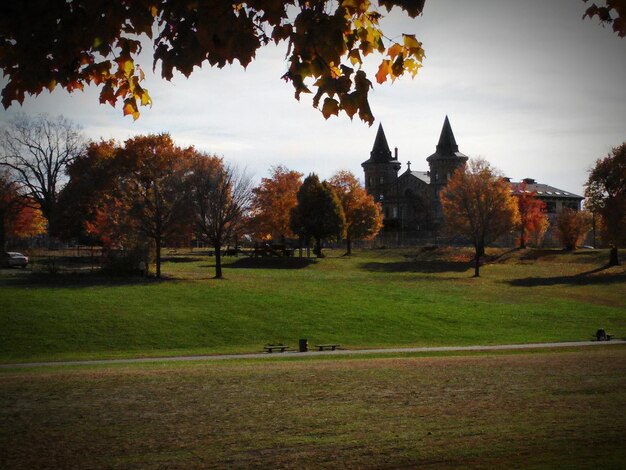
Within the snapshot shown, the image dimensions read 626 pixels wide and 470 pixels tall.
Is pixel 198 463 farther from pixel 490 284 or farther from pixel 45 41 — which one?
pixel 490 284

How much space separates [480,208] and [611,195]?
12844mm

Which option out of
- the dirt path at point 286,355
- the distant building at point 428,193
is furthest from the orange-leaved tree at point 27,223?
the dirt path at point 286,355

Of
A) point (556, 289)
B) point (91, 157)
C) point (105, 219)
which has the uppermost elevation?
point (91, 157)

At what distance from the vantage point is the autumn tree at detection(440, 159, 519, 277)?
2810 inches

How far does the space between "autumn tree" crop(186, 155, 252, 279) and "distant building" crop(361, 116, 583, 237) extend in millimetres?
70025

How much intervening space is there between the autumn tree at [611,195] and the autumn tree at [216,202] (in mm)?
34777

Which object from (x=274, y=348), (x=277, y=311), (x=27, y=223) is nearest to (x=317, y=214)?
(x=27, y=223)

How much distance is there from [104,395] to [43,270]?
36665mm

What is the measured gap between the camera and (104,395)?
12.5 metres

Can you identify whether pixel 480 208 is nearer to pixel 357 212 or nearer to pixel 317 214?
pixel 317 214

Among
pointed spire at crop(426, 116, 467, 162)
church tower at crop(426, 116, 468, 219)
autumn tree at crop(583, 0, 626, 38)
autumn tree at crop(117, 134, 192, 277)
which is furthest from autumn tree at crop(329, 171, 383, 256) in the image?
autumn tree at crop(583, 0, 626, 38)

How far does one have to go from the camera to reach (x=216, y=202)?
54156mm

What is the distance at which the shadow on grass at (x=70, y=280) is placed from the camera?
137ft

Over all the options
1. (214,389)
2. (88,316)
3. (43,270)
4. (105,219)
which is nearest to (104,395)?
(214,389)
